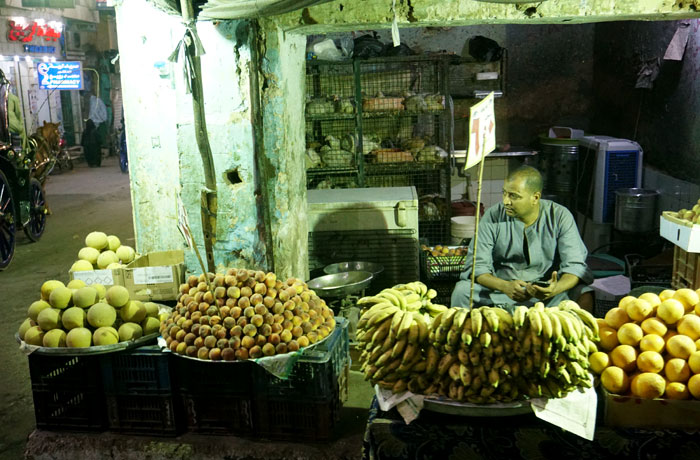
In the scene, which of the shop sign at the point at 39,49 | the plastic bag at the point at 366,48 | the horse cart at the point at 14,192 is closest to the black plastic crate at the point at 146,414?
the plastic bag at the point at 366,48

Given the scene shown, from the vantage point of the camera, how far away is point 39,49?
65.3 feet

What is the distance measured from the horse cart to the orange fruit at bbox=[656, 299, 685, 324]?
8.57 m

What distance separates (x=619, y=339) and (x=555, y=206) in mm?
1852

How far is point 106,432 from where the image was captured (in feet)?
12.1

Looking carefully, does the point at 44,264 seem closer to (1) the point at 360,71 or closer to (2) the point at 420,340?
(1) the point at 360,71

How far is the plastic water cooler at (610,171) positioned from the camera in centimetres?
792

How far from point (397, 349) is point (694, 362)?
125 cm

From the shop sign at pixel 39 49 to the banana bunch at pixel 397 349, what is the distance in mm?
19833

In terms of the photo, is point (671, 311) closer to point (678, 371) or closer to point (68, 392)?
point (678, 371)

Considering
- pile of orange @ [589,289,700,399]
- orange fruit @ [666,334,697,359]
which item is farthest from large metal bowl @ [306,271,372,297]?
orange fruit @ [666,334,697,359]

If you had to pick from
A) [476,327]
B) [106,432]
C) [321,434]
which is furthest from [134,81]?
[476,327]

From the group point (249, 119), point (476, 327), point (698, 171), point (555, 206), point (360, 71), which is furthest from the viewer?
point (360, 71)

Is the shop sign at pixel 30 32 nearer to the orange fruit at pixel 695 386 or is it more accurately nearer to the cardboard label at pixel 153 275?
the cardboard label at pixel 153 275

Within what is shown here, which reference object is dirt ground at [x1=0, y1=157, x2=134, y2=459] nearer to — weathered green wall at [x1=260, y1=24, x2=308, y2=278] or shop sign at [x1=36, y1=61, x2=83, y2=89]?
weathered green wall at [x1=260, y1=24, x2=308, y2=278]
